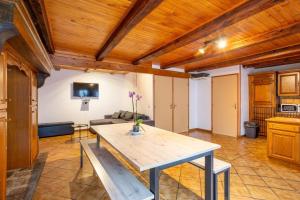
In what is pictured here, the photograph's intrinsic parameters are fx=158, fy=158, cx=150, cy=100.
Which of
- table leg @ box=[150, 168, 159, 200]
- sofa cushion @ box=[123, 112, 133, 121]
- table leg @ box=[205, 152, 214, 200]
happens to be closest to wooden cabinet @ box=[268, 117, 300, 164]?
table leg @ box=[205, 152, 214, 200]

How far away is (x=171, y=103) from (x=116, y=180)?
4.00 metres

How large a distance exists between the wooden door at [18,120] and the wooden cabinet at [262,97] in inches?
239

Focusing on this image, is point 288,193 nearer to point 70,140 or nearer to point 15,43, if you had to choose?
point 15,43

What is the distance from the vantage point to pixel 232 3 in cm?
180

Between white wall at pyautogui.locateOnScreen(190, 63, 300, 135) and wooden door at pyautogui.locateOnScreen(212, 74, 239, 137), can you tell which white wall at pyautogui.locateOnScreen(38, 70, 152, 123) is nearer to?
white wall at pyautogui.locateOnScreen(190, 63, 300, 135)

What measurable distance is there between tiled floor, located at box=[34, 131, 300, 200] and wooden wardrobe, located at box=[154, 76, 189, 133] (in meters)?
2.06

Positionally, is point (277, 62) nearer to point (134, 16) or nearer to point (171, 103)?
point (171, 103)

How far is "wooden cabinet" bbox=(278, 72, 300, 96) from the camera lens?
14.1 ft

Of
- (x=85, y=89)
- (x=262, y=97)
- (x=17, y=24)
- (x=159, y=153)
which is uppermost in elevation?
(x=17, y=24)

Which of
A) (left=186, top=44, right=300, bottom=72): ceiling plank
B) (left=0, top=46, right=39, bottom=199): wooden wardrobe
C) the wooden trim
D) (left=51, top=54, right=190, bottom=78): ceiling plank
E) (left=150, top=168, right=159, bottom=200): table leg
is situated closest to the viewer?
the wooden trim

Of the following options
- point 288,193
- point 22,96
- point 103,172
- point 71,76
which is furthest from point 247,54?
point 71,76

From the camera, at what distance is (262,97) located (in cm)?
499

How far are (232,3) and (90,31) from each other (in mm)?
2072

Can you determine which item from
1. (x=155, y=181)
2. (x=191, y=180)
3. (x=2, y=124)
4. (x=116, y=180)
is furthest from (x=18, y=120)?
(x=191, y=180)
